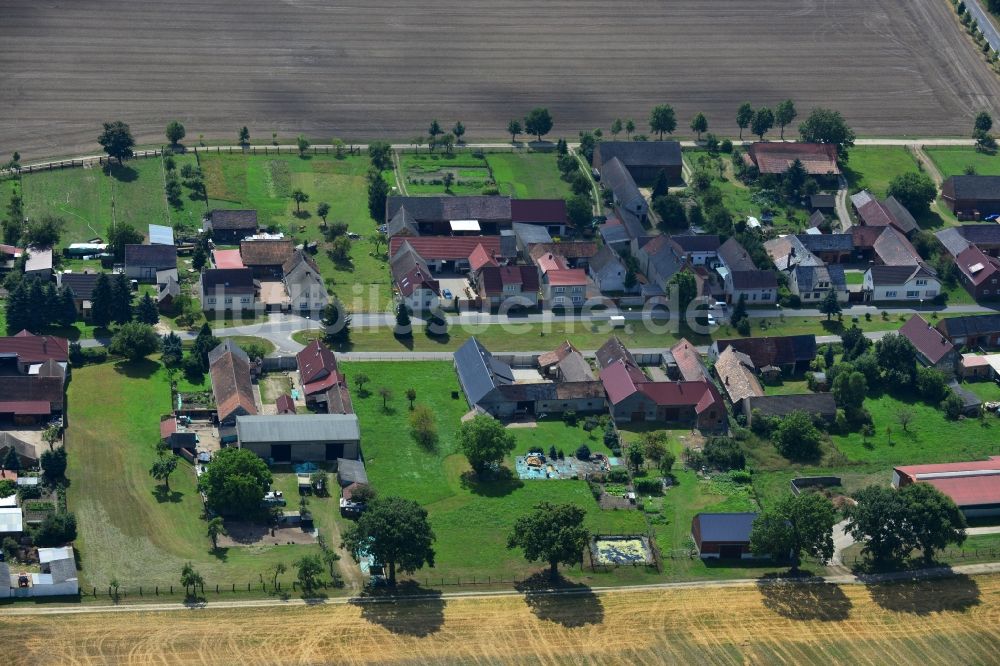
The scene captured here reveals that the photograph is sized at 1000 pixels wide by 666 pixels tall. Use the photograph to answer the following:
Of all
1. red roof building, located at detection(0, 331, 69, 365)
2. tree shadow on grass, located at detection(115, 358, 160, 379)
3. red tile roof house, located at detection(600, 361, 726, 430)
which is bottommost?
red tile roof house, located at detection(600, 361, 726, 430)

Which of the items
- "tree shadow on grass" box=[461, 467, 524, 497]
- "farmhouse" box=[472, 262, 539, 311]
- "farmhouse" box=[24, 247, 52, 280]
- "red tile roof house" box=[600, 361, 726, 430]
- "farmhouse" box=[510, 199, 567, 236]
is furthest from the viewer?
"farmhouse" box=[510, 199, 567, 236]

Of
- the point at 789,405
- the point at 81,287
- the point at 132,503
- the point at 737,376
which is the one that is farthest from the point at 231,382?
the point at 789,405

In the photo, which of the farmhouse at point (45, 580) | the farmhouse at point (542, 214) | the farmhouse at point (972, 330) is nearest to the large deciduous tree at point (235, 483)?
the farmhouse at point (45, 580)

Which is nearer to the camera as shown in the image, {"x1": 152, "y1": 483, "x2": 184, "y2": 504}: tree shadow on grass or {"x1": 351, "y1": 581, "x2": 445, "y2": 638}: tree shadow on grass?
{"x1": 351, "y1": 581, "x2": 445, "y2": 638}: tree shadow on grass

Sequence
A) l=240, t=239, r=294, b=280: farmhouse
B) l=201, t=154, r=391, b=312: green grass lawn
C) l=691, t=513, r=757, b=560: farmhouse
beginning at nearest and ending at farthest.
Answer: l=691, t=513, r=757, b=560: farmhouse < l=201, t=154, r=391, b=312: green grass lawn < l=240, t=239, r=294, b=280: farmhouse

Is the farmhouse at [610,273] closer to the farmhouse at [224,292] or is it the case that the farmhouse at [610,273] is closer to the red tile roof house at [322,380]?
the red tile roof house at [322,380]

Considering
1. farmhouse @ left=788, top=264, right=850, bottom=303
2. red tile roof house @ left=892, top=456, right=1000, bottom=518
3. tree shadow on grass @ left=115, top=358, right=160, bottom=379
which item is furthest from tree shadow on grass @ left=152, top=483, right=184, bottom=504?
farmhouse @ left=788, top=264, right=850, bottom=303

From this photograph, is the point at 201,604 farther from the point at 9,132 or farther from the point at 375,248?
the point at 9,132

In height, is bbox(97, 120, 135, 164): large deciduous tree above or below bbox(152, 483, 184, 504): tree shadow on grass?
above

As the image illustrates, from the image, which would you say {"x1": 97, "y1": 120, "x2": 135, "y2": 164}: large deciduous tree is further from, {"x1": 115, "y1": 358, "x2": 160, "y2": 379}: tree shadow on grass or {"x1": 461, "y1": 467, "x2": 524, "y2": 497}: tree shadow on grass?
{"x1": 461, "y1": 467, "x2": 524, "y2": 497}: tree shadow on grass
